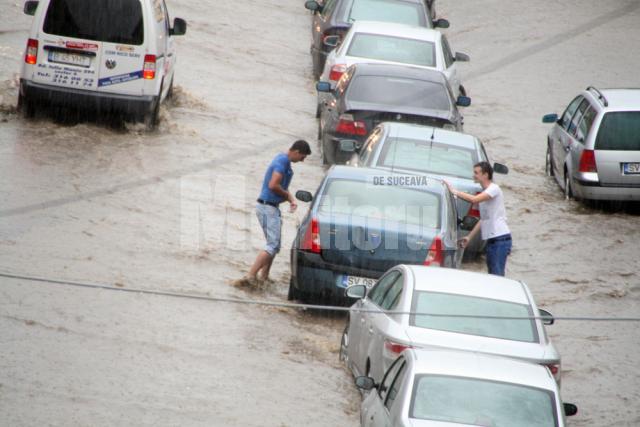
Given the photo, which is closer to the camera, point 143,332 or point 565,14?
point 143,332

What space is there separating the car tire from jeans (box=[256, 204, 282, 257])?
6.20 metres

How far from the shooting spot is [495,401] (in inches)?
333

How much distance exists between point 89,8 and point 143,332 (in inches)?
302

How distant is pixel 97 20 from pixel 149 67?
98 cm

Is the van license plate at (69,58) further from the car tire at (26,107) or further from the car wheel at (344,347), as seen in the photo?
the car wheel at (344,347)

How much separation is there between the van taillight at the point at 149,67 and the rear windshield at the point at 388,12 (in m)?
6.60

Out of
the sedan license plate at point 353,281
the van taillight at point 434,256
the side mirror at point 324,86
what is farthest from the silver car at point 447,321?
the side mirror at point 324,86

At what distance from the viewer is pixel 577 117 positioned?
20016 mm

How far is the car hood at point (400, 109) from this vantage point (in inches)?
719

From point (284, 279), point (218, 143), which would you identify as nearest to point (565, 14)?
point (218, 143)

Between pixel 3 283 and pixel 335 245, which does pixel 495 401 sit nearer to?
pixel 335 245

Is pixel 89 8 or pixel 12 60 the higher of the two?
pixel 89 8

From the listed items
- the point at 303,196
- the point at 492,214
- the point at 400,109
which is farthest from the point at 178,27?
the point at 492,214

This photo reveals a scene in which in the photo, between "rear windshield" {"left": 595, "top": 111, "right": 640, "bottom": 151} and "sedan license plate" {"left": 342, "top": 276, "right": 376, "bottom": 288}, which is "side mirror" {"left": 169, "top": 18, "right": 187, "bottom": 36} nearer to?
"rear windshield" {"left": 595, "top": 111, "right": 640, "bottom": 151}
